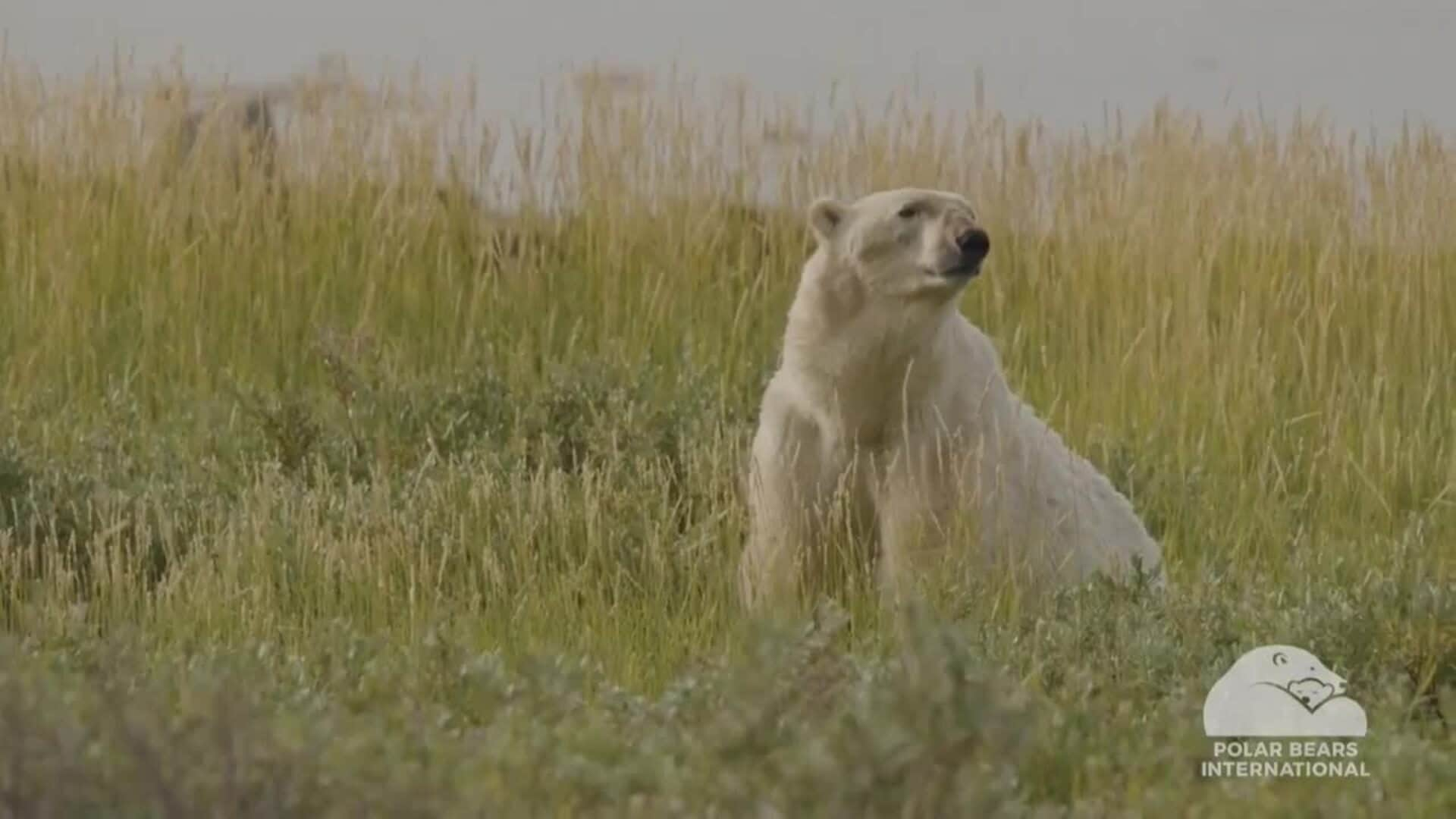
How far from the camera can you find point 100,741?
10.8ft

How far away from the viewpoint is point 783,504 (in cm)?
558

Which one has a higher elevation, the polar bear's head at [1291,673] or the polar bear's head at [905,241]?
the polar bear's head at [905,241]

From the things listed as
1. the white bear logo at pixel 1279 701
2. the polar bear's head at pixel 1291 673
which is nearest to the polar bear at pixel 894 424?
the polar bear's head at pixel 1291 673

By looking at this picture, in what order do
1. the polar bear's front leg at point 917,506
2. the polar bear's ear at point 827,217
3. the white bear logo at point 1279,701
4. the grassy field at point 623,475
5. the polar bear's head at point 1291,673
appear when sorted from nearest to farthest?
the grassy field at point 623,475 → the white bear logo at point 1279,701 → the polar bear's head at point 1291,673 → the polar bear's front leg at point 917,506 → the polar bear's ear at point 827,217

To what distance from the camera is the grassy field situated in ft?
10.5

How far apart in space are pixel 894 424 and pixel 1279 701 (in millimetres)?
1647

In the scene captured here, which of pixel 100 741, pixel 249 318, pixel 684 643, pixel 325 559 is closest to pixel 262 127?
pixel 249 318

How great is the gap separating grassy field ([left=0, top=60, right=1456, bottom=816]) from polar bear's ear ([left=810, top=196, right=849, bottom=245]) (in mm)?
804

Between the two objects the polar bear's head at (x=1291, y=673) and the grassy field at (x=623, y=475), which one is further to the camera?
the polar bear's head at (x=1291, y=673)

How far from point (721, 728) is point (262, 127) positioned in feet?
25.8

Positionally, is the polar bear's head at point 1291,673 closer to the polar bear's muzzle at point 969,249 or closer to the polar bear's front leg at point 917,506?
the polar bear's front leg at point 917,506

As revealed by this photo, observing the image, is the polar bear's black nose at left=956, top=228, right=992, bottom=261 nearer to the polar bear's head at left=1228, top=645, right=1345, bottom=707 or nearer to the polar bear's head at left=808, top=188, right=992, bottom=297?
the polar bear's head at left=808, top=188, right=992, bottom=297

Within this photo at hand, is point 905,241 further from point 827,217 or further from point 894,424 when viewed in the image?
point 894,424

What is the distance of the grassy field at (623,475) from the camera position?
3.21 meters
